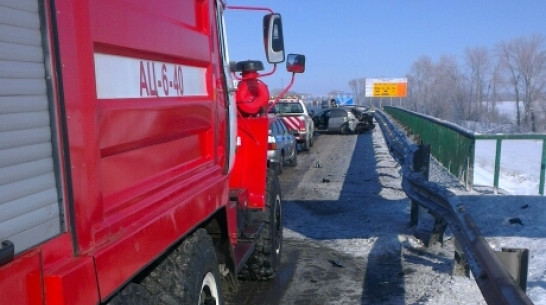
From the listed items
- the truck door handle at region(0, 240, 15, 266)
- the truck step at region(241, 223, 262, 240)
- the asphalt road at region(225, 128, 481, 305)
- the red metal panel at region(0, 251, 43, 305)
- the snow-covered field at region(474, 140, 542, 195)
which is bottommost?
the snow-covered field at region(474, 140, 542, 195)

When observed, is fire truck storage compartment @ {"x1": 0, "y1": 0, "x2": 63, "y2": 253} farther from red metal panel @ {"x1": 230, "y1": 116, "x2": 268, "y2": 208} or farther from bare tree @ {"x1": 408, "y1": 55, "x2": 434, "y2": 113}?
bare tree @ {"x1": 408, "y1": 55, "x2": 434, "y2": 113}

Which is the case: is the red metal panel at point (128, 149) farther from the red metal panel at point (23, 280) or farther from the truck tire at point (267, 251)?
the truck tire at point (267, 251)

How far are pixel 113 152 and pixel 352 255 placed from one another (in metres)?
4.89

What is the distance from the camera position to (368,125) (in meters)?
30.9

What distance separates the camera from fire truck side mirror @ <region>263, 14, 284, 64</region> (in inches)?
181

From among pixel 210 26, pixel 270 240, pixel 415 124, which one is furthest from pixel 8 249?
pixel 415 124

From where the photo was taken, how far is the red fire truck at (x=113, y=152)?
A: 5.41 feet

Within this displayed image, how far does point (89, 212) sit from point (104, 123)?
37 cm

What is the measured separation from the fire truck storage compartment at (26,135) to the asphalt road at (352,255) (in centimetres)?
376

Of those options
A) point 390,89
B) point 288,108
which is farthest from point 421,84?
point 288,108

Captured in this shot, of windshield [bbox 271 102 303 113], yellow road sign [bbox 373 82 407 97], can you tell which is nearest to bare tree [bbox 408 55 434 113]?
yellow road sign [bbox 373 82 407 97]

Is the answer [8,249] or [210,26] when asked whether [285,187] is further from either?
[8,249]

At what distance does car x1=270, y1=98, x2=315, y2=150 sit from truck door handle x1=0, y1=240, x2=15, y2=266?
59.5 ft

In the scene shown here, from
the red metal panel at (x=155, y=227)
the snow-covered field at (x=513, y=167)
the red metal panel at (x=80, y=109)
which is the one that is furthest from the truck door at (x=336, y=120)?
the red metal panel at (x=80, y=109)
